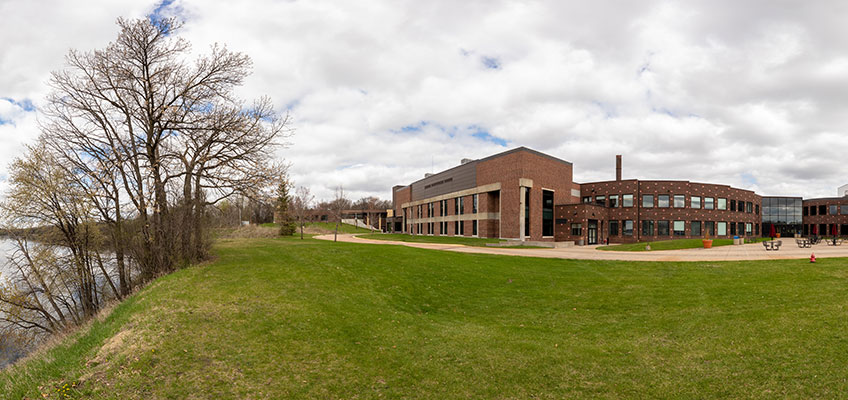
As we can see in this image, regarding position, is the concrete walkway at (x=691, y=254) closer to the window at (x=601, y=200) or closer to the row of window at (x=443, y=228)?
the row of window at (x=443, y=228)

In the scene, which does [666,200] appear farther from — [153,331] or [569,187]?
[153,331]

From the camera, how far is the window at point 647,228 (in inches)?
2098

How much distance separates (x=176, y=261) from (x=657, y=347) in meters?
18.6

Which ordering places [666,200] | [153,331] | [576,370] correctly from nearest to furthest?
[576,370] < [153,331] < [666,200]

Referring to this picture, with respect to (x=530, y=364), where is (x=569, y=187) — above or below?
above

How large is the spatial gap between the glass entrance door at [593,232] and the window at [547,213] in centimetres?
502

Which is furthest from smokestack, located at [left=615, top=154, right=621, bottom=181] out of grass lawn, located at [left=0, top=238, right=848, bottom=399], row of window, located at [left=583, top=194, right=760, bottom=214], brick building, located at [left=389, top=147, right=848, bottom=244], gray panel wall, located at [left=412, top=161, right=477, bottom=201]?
grass lawn, located at [left=0, top=238, right=848, bottom=399]

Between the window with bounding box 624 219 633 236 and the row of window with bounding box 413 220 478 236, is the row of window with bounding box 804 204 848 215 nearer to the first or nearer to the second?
the window with bounding box 624 219 633 236

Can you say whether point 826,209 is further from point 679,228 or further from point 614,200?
point 614,200

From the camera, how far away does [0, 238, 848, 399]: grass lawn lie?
23.7ft

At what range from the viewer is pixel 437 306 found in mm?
14391

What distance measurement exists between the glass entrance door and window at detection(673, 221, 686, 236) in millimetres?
11683

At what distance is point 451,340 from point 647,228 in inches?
2072

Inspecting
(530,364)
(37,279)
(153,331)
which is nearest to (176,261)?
(37,279)
